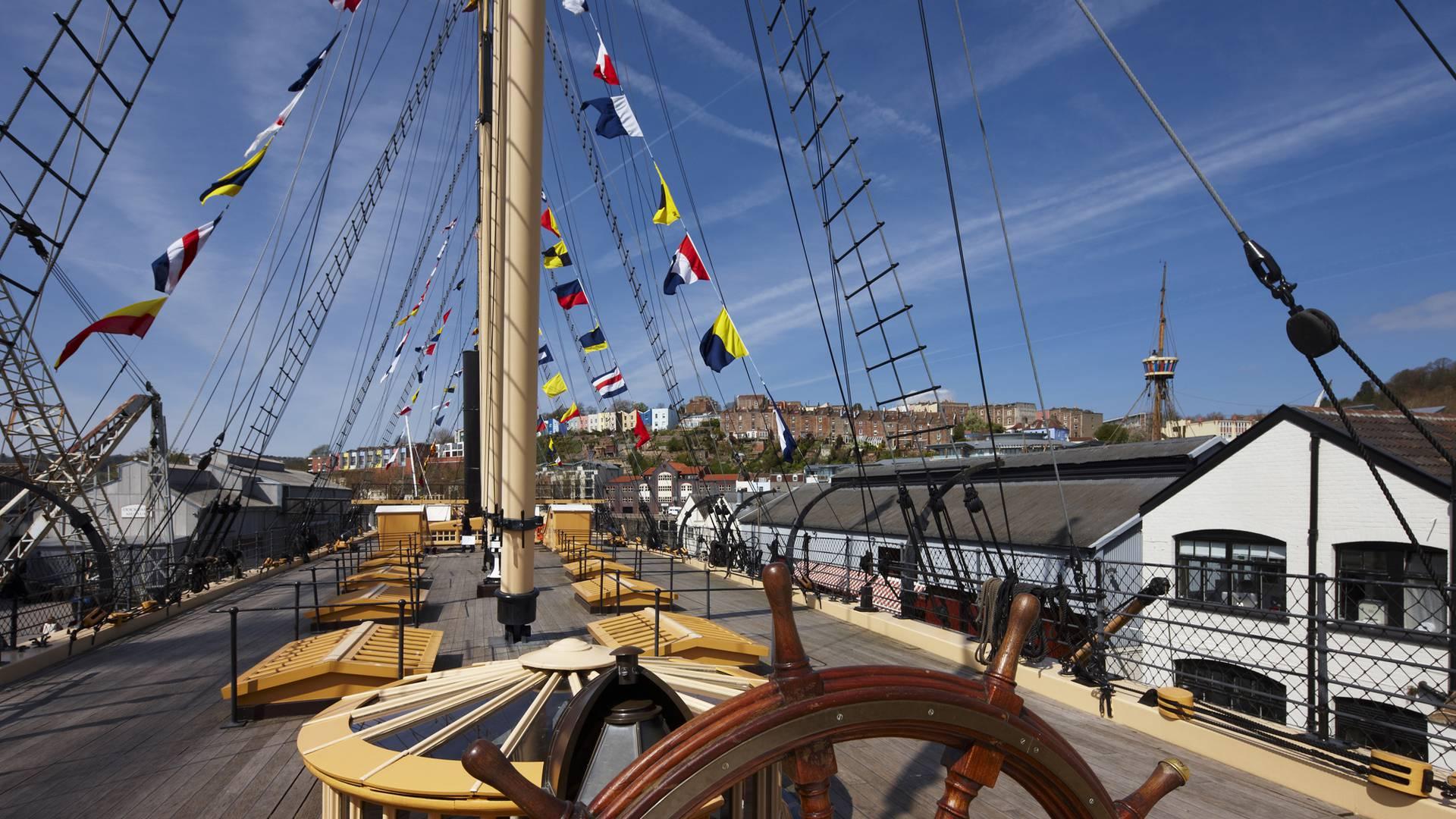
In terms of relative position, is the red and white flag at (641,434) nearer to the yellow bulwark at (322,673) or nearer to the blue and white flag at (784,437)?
the blue and white flag at (784,437)

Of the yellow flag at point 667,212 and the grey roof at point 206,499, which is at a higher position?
the yellow flag at point 667,212

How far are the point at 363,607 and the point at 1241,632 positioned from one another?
13.4 metres

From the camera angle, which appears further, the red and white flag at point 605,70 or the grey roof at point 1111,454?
the grey roof at point 1111,454

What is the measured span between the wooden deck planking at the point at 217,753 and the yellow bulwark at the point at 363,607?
2.02 feet

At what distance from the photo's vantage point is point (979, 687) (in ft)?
4.54

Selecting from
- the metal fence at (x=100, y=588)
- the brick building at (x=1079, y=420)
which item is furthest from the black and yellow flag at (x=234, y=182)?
the brick building at (x=1079, y=420)

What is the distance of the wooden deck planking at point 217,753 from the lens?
3846 mm

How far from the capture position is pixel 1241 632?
12.6 metres

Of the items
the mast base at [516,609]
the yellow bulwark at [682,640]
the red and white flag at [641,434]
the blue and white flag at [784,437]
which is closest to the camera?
the yellow bulwark at [682,640]

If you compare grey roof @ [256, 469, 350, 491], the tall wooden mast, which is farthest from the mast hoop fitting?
grey roof @ [256, 469, 350, 491]

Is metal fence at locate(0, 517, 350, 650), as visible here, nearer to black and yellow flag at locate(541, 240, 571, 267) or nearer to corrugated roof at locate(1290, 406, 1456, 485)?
black and yellow flag at locate(541, 240, 571, 267)

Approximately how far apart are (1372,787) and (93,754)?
7190 mm

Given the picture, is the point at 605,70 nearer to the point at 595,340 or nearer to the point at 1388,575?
the point at 595,340

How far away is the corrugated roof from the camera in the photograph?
417 inches
